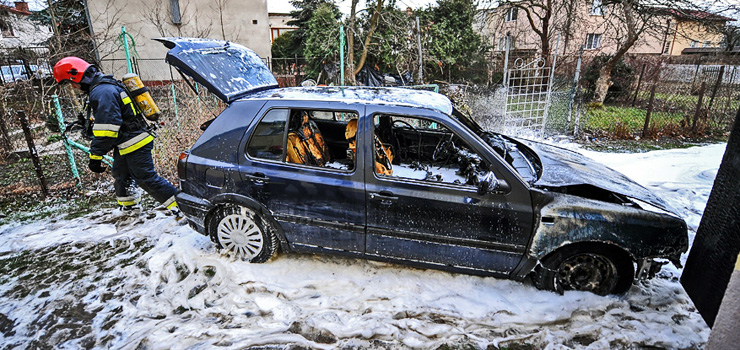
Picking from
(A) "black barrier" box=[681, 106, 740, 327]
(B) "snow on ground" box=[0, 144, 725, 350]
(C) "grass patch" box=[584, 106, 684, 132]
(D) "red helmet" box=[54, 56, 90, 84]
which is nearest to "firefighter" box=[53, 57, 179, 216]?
(D) "red helmet" box=[54, 56, 90, 84]

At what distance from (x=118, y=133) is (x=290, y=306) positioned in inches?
110

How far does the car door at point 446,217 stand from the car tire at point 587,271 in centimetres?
30

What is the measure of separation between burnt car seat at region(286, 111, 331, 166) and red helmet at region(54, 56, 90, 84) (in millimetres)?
2464

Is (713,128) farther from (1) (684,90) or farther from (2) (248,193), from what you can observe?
(2) (248,193)

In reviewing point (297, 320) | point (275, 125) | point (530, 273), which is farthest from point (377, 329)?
point (275, 125)

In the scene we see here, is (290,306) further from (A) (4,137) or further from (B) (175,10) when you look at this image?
(B) (175,10)

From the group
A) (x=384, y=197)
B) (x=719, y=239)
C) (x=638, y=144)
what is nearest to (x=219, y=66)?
(x=384, y=197)

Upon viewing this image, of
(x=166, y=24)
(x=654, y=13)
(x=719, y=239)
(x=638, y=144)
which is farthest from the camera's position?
(x=166, y=24)

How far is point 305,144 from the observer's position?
3.54 meters

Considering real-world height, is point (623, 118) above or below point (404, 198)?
below

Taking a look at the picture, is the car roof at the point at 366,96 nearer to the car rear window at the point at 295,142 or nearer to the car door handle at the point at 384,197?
the car rear window at the point at 295,142

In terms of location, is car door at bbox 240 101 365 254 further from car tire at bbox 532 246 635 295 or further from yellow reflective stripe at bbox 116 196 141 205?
yellow reflective stripe at bbox 116 196 141 205

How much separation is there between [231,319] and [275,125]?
165cm

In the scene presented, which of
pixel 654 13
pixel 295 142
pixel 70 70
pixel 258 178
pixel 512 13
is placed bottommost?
pixel 258 178
